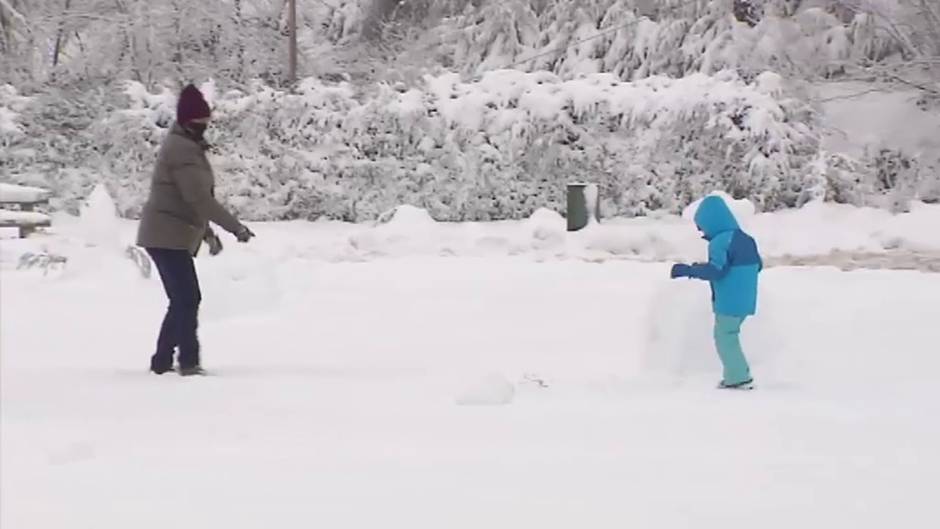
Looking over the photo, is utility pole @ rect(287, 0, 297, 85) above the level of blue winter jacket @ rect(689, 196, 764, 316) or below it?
above

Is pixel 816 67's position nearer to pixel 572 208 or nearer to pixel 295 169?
pixel 572 208

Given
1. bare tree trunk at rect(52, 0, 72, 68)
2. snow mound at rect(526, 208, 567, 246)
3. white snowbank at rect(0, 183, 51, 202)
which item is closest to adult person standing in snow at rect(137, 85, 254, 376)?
snow mound at rect(526, 208, 567, 246)

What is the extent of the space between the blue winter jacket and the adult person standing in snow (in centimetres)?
236

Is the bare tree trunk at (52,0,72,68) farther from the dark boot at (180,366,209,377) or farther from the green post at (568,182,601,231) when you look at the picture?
the dark boot at (180,366,209,377)

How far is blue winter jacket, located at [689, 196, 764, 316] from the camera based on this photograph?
593 cm

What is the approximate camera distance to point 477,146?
48.1ft

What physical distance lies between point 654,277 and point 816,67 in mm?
10443

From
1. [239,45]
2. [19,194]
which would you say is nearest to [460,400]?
[19,194]

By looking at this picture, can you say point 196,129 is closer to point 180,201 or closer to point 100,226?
point 180,201

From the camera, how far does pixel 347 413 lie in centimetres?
504

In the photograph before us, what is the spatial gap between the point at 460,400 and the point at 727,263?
5.38 ft

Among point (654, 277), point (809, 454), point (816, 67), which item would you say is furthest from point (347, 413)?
point (816, 67)

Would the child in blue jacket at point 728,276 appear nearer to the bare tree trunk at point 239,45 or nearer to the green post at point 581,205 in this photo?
the green post at point 581,205

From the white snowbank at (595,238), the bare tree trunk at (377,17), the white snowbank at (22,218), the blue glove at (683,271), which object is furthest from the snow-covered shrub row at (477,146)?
the blue glove at (683,271)
